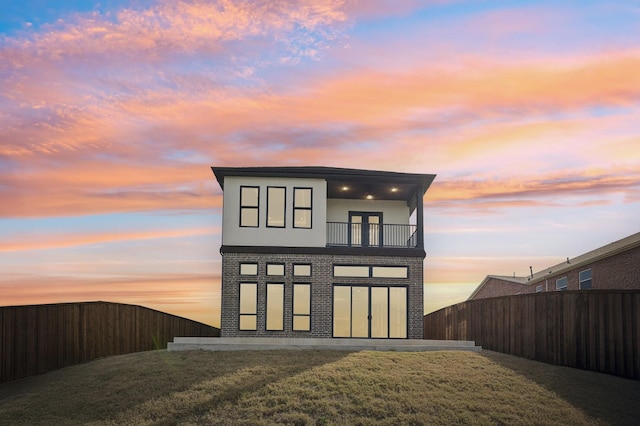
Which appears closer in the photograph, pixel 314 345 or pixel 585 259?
pixel 314 345

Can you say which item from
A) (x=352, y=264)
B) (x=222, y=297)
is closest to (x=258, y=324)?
(x=222, y=297)

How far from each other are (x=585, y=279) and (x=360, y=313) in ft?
40.1

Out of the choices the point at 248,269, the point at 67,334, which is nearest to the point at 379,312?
the point at 248,269

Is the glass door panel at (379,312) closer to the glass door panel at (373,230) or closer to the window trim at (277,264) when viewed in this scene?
the glass door panel at (373,230)

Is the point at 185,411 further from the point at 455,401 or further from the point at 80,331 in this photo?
the point at 80,331

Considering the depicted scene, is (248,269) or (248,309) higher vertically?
(248,269)

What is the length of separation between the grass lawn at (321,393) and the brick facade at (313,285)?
651 centimetres

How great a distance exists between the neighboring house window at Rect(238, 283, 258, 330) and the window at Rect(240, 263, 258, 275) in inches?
29.3

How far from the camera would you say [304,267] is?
2816 centimetres

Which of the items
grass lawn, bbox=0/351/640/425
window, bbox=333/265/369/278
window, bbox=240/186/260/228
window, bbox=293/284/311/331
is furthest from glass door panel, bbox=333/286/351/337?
grass lawn, bbox=0/351/640/425

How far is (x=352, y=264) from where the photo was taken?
1116 inches

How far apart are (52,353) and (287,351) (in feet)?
26.2

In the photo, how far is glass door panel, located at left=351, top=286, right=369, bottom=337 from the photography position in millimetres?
28281

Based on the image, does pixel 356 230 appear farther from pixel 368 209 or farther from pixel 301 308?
pixel 301 308
